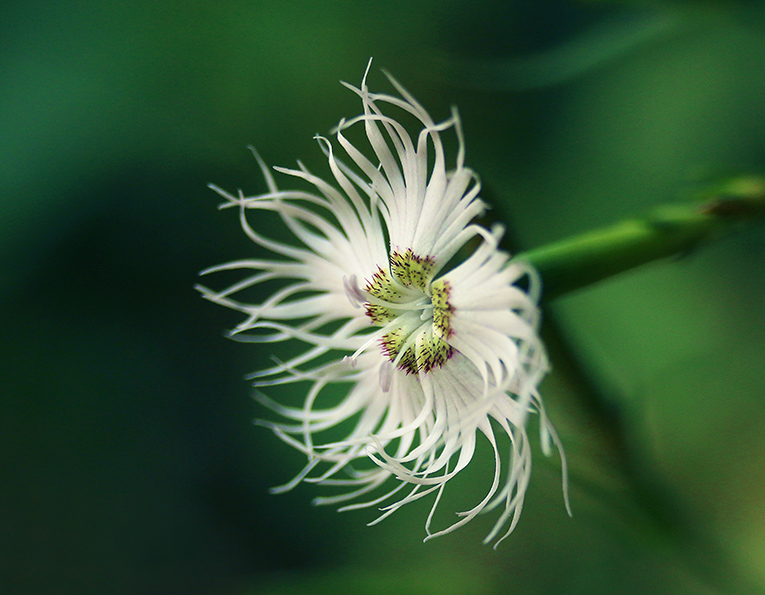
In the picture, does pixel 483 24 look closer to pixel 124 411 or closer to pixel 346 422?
pixel 346 422

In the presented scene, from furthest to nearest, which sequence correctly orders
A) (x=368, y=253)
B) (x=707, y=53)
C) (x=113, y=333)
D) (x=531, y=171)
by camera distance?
(x=113, y=333) → (x=531, y=171) → (x=707, y=53) → (x=368, y=253)

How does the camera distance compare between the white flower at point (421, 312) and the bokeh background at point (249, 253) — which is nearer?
the white flower at point (421, 312)

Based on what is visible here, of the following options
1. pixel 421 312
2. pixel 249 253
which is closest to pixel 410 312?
pixel 421 312

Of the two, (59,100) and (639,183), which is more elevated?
(59,100)

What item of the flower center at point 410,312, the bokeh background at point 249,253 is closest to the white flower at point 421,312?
the flower center at point 410,312

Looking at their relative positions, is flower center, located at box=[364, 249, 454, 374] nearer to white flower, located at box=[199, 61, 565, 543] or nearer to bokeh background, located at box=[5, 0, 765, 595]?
white flower, located at box=[199, 61, 565, 543]

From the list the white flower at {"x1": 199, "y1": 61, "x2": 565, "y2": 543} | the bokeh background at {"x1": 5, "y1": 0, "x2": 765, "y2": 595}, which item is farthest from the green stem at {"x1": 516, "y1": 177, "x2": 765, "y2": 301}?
the bokeh background at {"x1": 5, "y1": 0, "x2": 765, "y2": 595}

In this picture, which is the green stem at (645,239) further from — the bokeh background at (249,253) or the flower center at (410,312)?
the bokeh background at (249,253)

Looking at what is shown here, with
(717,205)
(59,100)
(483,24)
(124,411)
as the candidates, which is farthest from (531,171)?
(124,411)

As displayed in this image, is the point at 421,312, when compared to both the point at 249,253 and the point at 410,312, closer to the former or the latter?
the point at 410,312
